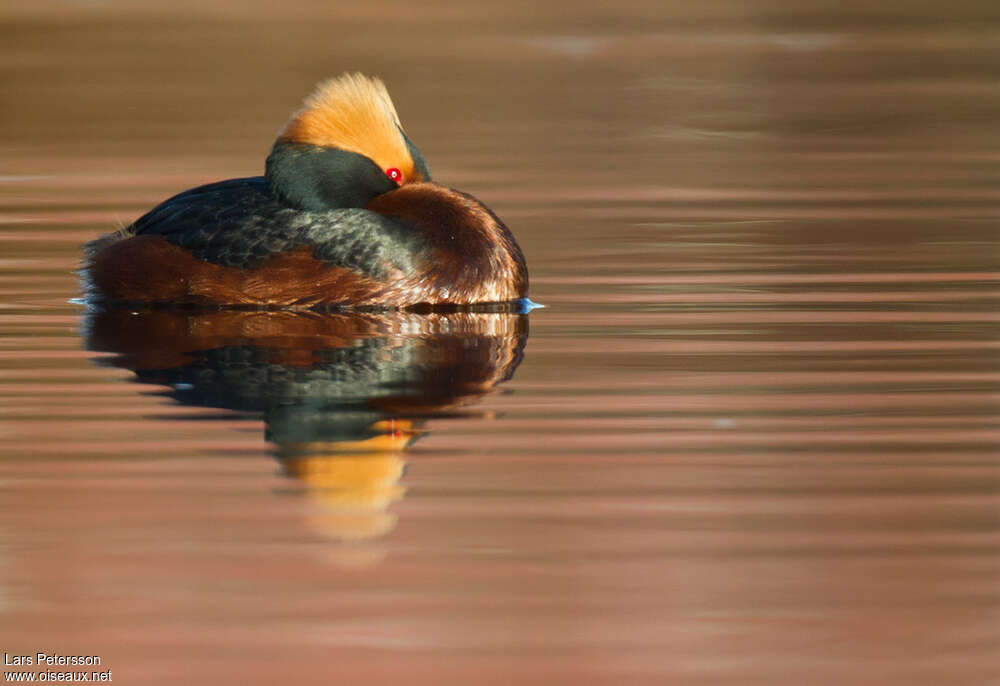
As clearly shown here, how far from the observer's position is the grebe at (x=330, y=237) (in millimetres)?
10430

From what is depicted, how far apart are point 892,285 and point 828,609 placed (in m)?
5.37

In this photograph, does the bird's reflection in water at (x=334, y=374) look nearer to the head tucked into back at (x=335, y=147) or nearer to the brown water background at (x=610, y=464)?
the brown water background at (x=610, y=464)

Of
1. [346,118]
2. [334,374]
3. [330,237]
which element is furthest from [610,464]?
[346,118]

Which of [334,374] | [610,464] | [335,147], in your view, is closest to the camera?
[610,464]

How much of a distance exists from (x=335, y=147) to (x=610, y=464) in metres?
4.06

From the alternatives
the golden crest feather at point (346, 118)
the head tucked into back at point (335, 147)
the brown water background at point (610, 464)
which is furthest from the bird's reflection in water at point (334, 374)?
the golden crest feather at point (346, 118)

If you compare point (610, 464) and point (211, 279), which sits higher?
point (610, 464)

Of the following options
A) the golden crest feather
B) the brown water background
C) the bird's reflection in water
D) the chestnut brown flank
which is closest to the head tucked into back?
the golden crest feather

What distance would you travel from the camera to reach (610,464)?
7.06 meters

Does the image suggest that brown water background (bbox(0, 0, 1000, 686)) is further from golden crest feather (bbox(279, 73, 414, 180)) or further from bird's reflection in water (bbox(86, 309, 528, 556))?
golden crest feather (bbox(279, 73, 414, 180))

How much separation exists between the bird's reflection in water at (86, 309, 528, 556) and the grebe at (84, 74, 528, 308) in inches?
5.5

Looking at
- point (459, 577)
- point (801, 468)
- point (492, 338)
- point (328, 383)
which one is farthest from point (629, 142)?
point (459, 577)

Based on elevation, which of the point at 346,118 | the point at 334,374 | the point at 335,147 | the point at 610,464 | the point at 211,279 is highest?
the point at 346,118

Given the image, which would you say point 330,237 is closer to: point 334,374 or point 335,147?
point 335,147
